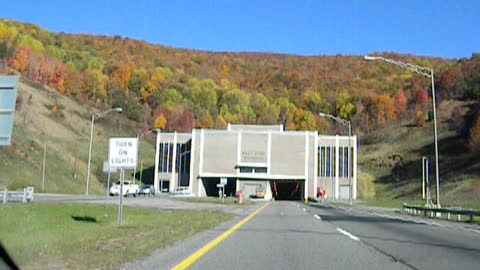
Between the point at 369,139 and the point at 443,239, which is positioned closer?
the point at 443,239

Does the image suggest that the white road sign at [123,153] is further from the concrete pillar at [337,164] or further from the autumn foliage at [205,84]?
the autumn foliage at [205,84]

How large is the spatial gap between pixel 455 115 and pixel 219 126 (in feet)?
206

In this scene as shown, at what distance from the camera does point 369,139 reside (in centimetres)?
15975

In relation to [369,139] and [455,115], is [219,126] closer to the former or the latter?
[369,139]

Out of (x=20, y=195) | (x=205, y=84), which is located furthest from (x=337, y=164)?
(x=205, y=84)

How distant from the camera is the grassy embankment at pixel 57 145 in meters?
69.1

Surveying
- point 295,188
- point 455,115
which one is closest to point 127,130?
point 295,188

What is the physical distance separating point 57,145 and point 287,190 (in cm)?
4345

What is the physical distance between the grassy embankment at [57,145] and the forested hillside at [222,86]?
44.5ft

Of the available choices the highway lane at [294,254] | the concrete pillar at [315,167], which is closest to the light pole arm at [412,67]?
the highway lane at [294,254]

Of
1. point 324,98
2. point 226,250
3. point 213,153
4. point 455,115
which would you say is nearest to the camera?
point 226,250

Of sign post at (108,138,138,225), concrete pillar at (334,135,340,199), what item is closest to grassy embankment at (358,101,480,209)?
concrete pillar at (334,135,340,199)

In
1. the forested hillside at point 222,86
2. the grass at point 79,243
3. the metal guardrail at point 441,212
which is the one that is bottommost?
the grass at point 79,243

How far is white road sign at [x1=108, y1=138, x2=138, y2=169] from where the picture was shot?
19312 millimetres
